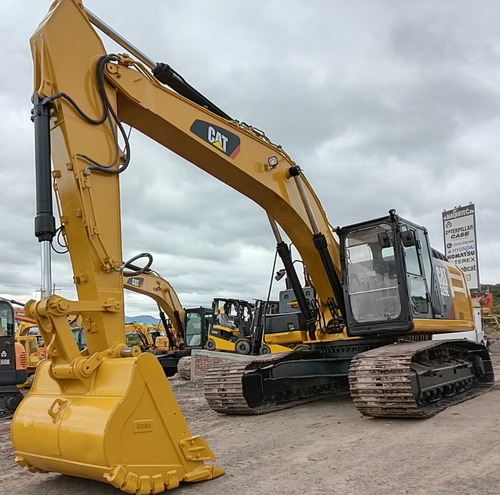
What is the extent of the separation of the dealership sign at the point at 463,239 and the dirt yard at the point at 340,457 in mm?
16851

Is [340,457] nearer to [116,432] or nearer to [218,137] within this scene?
[116,432]

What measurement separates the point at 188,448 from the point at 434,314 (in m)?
5.02

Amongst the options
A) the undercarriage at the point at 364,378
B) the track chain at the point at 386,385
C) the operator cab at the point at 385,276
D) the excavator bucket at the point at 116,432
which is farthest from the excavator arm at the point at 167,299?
the excavator bucket at the point at 116,432

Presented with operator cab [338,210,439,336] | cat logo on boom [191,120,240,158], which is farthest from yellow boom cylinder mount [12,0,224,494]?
operator cab [338,210,439,336]

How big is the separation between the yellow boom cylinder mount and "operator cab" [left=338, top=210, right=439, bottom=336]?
3.77m

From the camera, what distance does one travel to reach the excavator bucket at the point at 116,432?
3.65m

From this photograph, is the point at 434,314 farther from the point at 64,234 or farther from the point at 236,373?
the point at 64,234

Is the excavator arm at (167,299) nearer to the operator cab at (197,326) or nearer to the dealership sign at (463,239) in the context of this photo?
the operator cab at (197,326)

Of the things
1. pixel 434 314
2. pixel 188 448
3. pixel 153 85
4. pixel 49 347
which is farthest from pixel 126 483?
pixel 434 314

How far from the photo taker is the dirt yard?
3.98 m

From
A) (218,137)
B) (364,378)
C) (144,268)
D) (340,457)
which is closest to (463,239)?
(364,378)

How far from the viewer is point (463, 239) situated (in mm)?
23375

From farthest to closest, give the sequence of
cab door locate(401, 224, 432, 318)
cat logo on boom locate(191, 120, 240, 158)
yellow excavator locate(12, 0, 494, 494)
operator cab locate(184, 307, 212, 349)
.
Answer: operator cab locate(184, 307, 212, 349)
cab door locate(401, 224, 432, 318)
cat logo on boom locate(191, 120, 240, 158)
yellow excavator locate(12, 0, 494, 494)

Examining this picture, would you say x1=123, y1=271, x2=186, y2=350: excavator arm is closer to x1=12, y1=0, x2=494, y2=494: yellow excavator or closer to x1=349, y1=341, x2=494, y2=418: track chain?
x1=12, y1=0, x2=494, y2=494: yellow excavator
